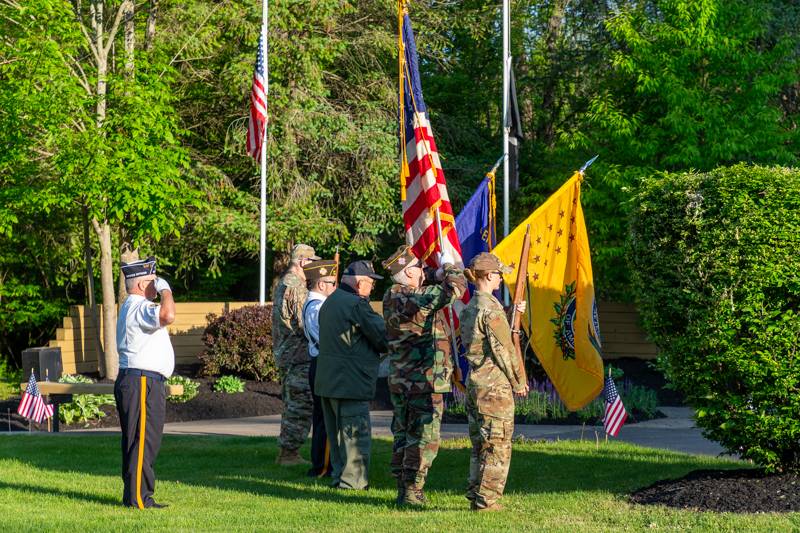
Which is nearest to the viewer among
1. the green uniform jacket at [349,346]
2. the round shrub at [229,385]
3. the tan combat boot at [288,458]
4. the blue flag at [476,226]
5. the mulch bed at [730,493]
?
the mulch bed at [730,493]

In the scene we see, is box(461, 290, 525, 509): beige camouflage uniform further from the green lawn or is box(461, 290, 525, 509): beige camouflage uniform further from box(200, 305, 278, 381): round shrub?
box(200, 305, 278, 381): round shrub

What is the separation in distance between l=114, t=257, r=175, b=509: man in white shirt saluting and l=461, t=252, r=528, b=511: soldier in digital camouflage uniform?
2.40m

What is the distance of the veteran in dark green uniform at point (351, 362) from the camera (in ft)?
31.3

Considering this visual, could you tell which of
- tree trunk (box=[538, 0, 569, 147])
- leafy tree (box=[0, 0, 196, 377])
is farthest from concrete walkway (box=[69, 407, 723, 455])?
tree trunk (box=[538, 0, 569, 147])

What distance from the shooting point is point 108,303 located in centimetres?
2067

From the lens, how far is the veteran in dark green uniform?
9.55 metres

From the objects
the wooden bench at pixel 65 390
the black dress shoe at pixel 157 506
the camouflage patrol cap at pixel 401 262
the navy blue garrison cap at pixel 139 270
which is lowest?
the black dress shoe at pixel 157 506

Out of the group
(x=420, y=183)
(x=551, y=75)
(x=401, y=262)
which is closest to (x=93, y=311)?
(x=420, y=183)

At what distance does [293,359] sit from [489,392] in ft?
10.4

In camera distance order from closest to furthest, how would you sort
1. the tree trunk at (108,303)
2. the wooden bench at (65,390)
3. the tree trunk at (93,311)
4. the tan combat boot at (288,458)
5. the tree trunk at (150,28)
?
the tan combat boot at (288,458) → the wooden bench at (65,390) → the tree trunk at (108,303) → the tree trunk at (93,311) → the tree trunk at (150,28)

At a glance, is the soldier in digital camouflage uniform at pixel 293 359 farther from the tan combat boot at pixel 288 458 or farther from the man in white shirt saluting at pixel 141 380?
the man in white shirt saluting at pixel 141 380

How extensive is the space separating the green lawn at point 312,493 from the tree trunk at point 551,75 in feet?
58.8

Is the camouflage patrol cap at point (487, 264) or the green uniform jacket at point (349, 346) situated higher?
the camouflage patrol cap at point (487, 264)

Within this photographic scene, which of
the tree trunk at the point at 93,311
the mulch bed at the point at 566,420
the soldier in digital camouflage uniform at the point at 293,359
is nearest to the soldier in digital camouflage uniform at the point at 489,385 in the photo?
the soldier in digital camouflage uniform at the point at 293,359
